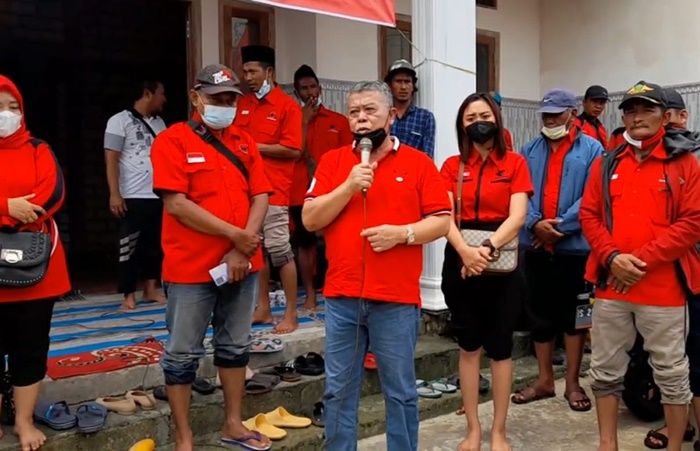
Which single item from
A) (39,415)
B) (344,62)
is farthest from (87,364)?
(344,62)

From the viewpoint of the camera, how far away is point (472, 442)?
3.88 meters

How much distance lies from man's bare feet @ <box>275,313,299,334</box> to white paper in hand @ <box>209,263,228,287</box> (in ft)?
4.70

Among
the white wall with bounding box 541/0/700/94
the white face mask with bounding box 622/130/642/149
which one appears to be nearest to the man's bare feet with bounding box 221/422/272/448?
the white face mask with bounding box 622/130/642/149

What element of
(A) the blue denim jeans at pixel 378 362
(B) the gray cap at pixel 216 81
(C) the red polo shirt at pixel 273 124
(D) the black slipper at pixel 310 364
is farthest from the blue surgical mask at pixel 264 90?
(A) the blue denim jeans at pixel 378 362

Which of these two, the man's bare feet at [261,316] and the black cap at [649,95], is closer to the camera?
the black cap at [649,95]

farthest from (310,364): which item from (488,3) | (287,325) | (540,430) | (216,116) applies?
(488,3)

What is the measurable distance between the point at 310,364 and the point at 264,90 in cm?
187

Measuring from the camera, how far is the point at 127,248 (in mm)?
5449

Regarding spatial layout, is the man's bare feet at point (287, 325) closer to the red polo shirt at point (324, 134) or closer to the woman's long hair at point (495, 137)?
the red polo shirt at point (324, 134)

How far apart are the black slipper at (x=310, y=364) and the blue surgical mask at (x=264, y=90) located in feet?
5.80

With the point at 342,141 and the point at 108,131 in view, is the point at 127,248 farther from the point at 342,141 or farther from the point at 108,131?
the point at 342,141

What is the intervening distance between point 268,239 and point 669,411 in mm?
2635

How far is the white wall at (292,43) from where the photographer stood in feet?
22.1

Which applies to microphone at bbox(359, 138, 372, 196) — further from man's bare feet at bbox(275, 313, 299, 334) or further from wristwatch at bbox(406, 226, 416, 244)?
man's bare feet at bbox(275, 313, 299, 334)
